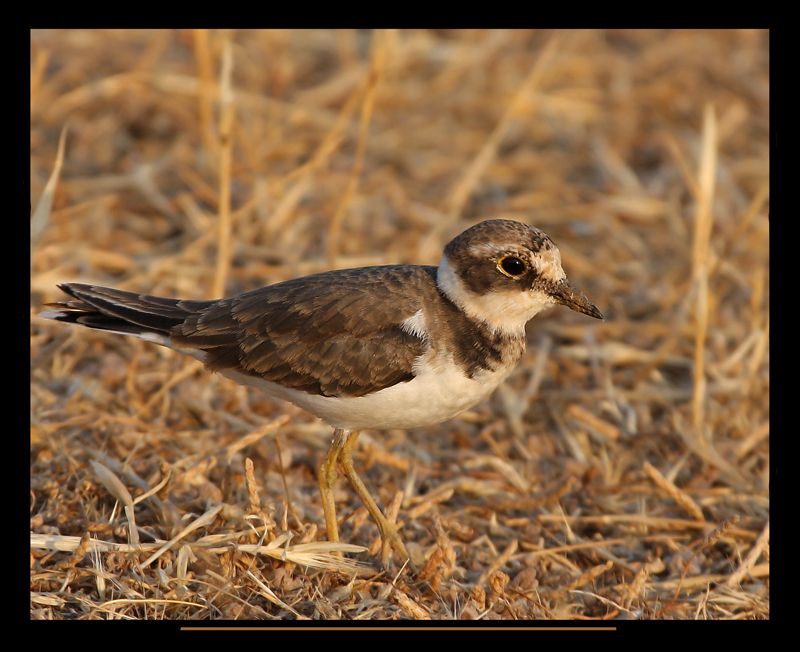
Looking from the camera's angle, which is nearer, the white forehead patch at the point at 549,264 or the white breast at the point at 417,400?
the white breast at the point at 417,400

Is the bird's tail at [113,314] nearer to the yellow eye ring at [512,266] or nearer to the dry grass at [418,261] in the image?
the dry grass at [418,261]

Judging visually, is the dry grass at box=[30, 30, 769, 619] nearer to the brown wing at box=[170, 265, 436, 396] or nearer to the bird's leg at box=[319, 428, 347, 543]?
the bird's leg at box=[319, 428, 347, 543]

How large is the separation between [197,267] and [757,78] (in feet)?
21.2

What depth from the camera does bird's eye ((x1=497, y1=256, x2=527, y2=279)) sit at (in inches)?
203

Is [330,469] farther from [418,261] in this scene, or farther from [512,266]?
[418,261]

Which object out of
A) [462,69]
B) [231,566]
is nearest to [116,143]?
[462,69]

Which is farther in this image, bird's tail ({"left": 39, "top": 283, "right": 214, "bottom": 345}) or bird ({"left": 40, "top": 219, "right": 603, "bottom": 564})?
bird's tail ({"left": 39, "top": 283, "right": 214, "bottom": 345})

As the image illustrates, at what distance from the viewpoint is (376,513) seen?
533 centimetres

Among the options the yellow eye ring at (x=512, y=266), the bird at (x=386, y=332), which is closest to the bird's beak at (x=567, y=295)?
the bird at (x=386, y=332)

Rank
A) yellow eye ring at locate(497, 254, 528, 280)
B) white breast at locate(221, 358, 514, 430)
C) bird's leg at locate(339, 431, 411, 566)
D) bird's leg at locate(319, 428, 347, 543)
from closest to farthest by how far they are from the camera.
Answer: white breast at locate(221, 358, 514, 430) < yellow eye ring at locate(497, 254, 528, 280) < bird's leg at locate(339, 431, 411, 566) < bird's leg at locate(319, 428, 347, 543)

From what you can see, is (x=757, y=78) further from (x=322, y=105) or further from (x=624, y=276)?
(x=322, y=105)

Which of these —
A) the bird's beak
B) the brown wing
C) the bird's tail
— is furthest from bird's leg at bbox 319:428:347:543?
the bird's beak

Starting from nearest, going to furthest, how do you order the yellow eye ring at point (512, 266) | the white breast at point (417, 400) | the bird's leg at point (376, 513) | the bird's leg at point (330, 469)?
the white breast at point (417, 400)
the yellow eye ring at point (512, 266)
the bird's leg at point (376, 513)
the bird's leg at point (330, 469)

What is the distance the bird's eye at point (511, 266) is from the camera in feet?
16.9
